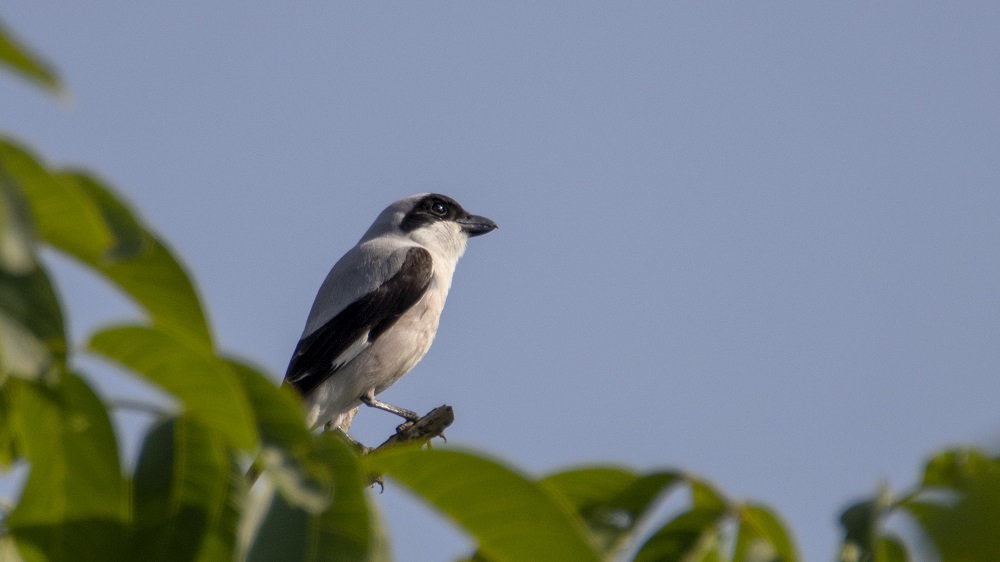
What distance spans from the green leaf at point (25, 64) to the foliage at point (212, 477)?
17 centimetres

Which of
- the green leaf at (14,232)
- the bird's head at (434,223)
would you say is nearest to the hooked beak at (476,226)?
the bird's head at (434,223)

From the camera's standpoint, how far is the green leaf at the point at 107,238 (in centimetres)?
93

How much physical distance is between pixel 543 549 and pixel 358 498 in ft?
0.65

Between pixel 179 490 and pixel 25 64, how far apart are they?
0.56 metres

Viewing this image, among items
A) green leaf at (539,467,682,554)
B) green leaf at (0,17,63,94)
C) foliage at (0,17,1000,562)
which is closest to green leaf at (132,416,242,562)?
foliage at (0,17,1000,562)

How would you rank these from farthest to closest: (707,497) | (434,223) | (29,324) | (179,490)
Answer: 1. (434,223)
2. (707,497)
3. (179,490)
4. (29,324)

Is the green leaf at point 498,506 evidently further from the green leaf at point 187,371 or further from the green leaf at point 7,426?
the green leaf at point 7,426

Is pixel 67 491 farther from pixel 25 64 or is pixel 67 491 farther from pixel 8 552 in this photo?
pixel 25 64

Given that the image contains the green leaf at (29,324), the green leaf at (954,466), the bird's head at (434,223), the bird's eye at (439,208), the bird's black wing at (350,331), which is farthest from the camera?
the bird's eye at (439,208)

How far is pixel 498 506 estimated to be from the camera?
112cm

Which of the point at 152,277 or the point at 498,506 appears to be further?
the point at 498,506

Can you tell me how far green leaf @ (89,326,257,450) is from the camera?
103cm

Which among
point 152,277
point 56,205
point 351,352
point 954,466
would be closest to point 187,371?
point 152,277

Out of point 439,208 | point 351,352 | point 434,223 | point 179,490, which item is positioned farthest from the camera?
point 439,208
